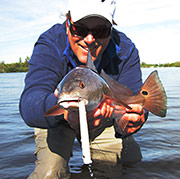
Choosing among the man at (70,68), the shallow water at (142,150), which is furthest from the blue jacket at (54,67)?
the shallow water at (142,150)

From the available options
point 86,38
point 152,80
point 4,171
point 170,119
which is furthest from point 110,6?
point 170,119

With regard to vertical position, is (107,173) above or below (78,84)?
below

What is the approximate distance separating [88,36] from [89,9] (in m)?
0.29

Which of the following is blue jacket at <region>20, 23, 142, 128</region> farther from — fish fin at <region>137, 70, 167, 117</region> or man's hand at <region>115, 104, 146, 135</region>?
fish fin at <region>137, 70, 167, 117</region>

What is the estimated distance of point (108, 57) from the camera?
10.4 ft

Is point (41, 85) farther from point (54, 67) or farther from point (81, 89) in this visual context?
point (81, 89)

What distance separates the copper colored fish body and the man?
13cm

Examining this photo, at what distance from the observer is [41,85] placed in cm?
255

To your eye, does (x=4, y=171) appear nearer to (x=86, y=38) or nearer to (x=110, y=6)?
(x=86, y=38)

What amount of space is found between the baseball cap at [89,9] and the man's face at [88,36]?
6cm

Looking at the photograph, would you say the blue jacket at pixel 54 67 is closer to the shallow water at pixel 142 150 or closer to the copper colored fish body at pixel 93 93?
the copper colored fish body at pixel 93 93

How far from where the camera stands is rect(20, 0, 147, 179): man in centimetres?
239

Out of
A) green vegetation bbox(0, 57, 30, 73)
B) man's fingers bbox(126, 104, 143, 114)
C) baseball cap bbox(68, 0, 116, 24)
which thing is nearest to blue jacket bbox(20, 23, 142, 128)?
baseball cap bbox(68, 0, 116, 24)

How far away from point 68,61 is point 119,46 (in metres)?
0.78
